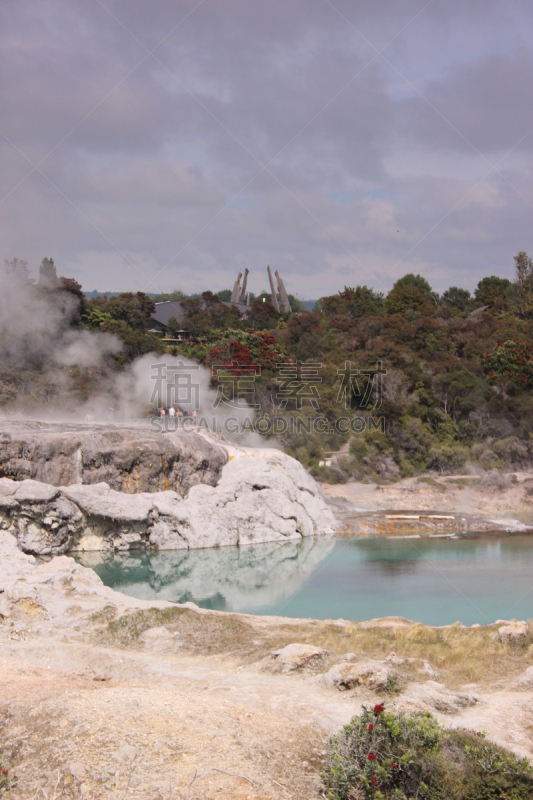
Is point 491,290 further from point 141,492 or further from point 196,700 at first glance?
point 196,700

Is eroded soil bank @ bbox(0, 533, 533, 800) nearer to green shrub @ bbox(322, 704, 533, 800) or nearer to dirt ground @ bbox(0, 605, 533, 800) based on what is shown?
dirt ground @ bbox(0, 605, 533, 800)

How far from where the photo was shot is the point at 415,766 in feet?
18.4

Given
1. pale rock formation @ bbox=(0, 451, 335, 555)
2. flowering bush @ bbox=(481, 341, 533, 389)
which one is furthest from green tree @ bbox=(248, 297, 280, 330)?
pale rock formation @ bbox=(0, 451, 335, 555)

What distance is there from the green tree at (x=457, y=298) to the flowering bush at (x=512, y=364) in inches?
993

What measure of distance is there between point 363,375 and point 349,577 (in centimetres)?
1974

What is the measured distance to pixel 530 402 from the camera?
32.7 meters

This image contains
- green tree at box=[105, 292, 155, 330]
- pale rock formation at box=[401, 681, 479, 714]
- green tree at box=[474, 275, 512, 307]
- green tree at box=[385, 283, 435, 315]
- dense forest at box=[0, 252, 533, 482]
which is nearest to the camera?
pale rock formation at box=[401, 681, 479, 714]

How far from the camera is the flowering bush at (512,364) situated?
1366 inches

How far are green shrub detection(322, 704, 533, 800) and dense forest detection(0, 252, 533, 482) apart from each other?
75.4ft

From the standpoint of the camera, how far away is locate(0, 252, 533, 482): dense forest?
3073cm

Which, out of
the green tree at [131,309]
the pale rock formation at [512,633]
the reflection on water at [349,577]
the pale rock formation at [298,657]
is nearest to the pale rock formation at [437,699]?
the pale rock formation at [298,657]

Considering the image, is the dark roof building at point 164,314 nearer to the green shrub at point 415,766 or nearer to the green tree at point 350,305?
the green tree at point 350,305

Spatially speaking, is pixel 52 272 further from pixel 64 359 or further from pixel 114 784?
pixel 114 784

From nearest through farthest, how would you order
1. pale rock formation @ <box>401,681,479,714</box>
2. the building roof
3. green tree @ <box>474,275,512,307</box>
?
1. pale rock formation @ <box>401,681,479,714</box>
2. the building roof
3. green tree @ <box>474,275,512,307</box>
